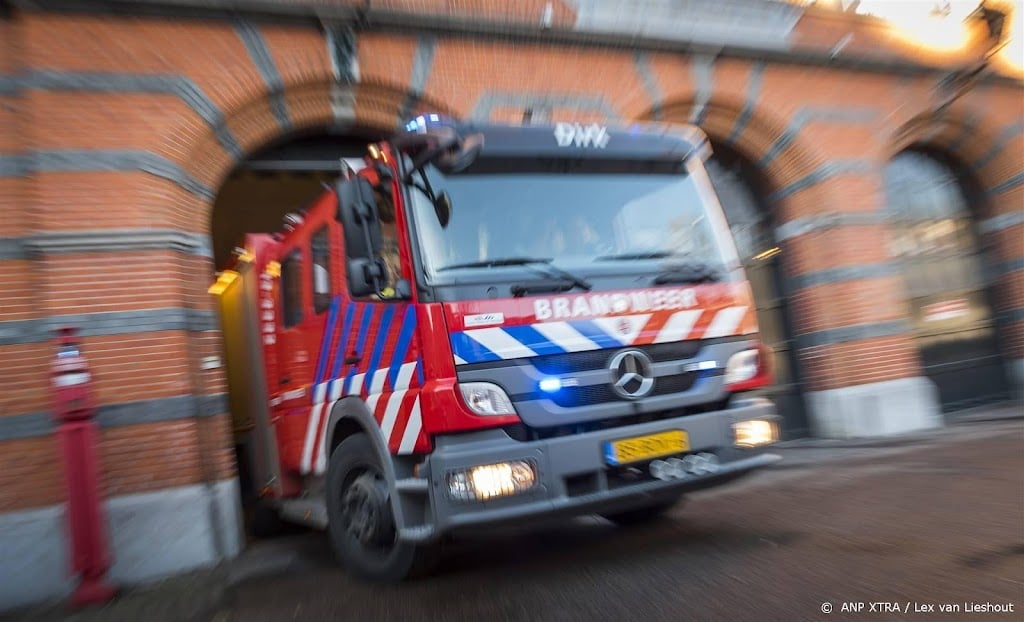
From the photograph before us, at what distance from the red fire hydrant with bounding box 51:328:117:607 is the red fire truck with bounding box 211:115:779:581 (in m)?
1.63

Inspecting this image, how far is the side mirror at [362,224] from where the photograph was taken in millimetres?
3865

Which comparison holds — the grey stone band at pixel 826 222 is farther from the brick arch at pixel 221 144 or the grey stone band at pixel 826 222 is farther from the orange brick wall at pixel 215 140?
the brick arch at pixel 221 144

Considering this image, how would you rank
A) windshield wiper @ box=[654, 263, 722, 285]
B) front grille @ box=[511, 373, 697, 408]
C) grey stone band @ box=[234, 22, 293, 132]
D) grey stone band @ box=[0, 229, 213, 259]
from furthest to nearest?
grey stone band @ box=[234, 22, 293, 132]
grey stone band @ box=[0, 229, 213, 259]
windshield wiper @ box=[654, 263, 722, 285]
front grille @ box=[511, 373, 697, 408]

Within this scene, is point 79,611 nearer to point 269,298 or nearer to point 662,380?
point 269,298

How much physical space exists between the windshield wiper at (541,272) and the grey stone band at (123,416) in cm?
346

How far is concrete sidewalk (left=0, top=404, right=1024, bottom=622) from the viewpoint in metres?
4.46

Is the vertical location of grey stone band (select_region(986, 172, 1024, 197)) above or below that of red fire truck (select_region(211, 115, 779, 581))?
above

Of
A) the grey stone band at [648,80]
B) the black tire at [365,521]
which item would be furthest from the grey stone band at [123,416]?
the grey stone band at [648,80]

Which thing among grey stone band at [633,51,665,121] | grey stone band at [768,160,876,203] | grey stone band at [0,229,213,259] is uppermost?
grey stone band at [633,51,665,121]

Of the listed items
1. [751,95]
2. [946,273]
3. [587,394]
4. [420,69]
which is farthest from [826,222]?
[587,394]

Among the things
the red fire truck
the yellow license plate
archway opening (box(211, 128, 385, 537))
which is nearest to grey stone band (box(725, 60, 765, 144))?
archway opening (box(211, 128, 385, 537))

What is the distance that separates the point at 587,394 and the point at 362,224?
158cm

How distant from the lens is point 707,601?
11.1ft

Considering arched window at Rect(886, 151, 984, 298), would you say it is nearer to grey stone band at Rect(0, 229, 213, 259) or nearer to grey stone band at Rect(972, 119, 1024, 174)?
grey stone band at Rect(972, 119, 1024, 174)
